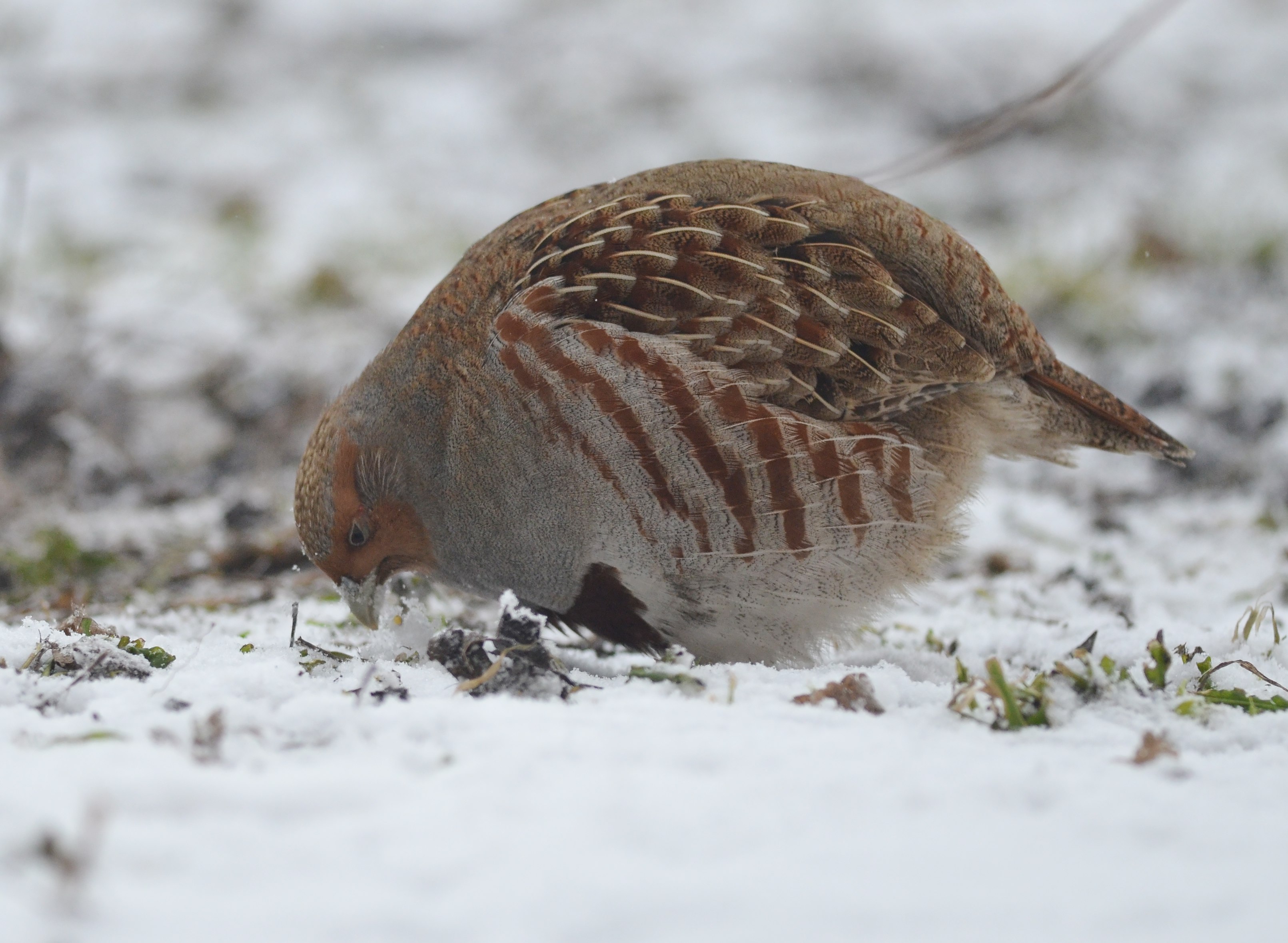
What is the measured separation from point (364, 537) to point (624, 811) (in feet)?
5.21

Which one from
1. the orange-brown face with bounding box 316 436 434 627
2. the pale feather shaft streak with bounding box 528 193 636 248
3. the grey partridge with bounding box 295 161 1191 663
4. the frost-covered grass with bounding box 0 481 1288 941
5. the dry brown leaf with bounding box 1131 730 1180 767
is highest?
the pale feather shaft streak with bounding box 528 193 636 248

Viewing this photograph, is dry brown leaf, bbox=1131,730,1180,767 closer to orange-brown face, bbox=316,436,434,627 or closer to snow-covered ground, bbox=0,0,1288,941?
snow-covered ground, bbox=0,0,1288,941

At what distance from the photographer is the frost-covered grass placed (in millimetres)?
962

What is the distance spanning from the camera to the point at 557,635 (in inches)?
132

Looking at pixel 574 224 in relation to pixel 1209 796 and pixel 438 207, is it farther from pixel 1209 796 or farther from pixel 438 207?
pixel 438 207

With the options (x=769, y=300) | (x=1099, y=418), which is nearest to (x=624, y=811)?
(x=769, y=300)

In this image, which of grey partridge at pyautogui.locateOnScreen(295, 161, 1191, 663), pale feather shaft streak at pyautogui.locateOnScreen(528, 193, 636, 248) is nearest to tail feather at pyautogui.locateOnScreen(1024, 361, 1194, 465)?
grey partridge at pyautogui.locateOnScreen(295, 161, 1191, 663)

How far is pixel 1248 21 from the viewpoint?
8258mm

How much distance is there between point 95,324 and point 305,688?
400cm

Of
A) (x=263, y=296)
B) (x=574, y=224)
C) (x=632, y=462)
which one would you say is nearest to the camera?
(x=632, y=462)

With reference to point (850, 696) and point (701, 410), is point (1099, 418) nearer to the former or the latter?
point (701, 410)

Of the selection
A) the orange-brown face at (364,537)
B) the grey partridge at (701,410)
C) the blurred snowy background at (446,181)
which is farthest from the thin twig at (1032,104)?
the blurred snowy background at (446,181)

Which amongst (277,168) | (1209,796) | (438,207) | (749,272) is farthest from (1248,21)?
(1209,796)

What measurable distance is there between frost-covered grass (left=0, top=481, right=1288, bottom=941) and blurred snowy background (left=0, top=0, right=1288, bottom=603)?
2262mm
